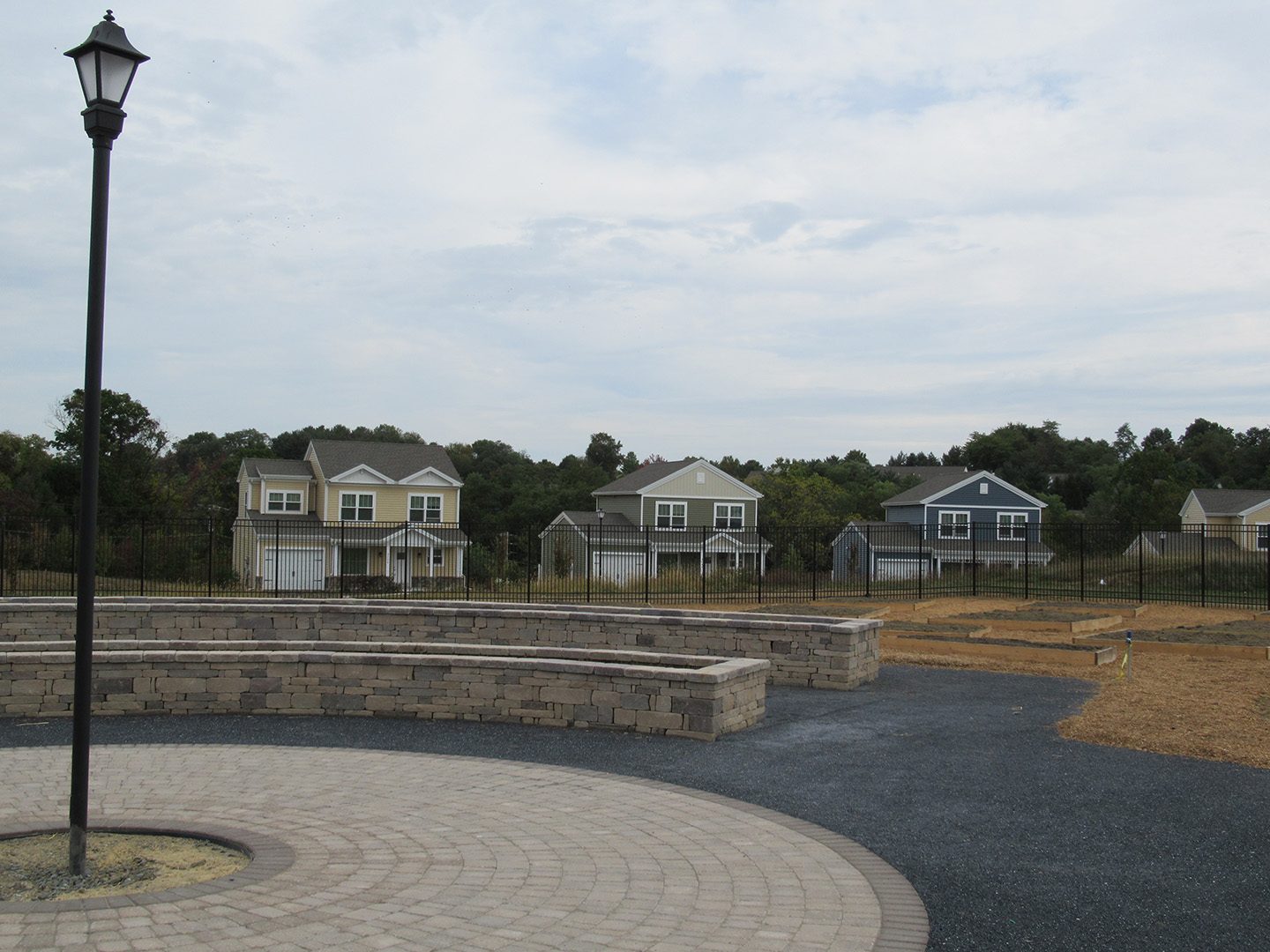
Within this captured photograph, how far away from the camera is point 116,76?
251 inches

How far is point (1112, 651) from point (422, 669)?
33.1 ft

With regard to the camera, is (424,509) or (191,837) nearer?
(191,837)

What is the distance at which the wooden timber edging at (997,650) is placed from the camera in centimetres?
1512

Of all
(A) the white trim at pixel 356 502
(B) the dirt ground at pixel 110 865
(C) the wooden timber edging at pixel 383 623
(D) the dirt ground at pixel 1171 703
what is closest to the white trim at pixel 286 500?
(A) the white trim at pixel 356 502

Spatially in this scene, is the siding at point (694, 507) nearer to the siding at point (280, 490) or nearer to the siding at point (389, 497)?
the siding at point (389, 497)

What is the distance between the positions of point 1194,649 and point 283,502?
3848 centimetres

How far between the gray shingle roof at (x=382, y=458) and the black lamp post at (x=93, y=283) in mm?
40252

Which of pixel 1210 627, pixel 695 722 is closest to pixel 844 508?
pixel 1210 627

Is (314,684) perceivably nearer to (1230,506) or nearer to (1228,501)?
(1230,506)

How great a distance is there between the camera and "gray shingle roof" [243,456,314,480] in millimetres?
46594

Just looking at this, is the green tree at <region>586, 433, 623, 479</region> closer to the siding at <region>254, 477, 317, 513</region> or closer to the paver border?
the siding at <region>254, 477, 317, 513</region>

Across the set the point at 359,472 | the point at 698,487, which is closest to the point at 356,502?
the point at 359,472

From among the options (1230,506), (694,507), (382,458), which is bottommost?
(694,507)

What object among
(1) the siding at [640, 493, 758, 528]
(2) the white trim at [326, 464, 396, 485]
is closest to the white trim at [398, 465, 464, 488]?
(2) the white trim at [326, 464, 396, 485]
